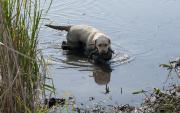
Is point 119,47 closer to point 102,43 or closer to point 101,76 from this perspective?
point 102,43

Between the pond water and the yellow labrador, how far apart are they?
0.24m

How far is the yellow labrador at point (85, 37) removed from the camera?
8.30m

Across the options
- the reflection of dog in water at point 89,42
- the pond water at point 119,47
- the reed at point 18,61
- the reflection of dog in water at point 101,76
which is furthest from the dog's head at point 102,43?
the reed at point 18,61

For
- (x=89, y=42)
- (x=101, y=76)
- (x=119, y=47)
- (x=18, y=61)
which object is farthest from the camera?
(x=89, y=42)

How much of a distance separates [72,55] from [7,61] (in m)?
4.50

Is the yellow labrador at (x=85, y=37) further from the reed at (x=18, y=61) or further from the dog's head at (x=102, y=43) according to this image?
the reed at (x=18, y=61)

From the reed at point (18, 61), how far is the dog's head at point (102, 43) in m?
3.73

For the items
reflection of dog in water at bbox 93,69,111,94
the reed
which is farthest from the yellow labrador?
the reed

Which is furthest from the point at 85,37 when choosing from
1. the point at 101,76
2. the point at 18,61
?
the point at 18,61

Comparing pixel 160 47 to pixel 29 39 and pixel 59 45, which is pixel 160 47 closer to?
pixel 59 45

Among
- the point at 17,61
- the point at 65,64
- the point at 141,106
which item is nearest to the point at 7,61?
the point at 17,61

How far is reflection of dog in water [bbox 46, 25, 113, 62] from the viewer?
26.6ft

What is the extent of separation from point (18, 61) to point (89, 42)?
4511mm

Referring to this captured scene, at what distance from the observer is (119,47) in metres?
8.53
